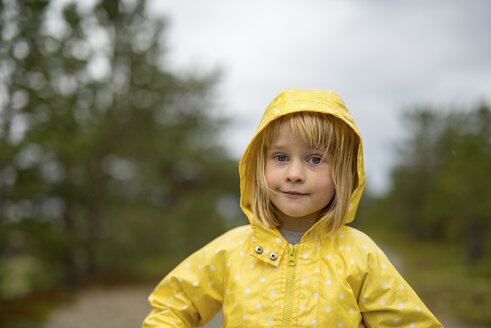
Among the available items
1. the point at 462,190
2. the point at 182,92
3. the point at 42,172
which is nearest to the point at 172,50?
the point at 182,92

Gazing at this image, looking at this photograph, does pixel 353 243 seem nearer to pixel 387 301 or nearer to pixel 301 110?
pixel 387 301

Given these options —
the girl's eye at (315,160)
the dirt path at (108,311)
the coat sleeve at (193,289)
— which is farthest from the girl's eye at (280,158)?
the dirt path at (108,311)

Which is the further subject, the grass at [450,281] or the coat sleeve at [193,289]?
the grass at [450,281]

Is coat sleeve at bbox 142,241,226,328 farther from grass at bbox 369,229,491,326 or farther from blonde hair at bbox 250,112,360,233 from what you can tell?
grass at bbox 369,229,491,326

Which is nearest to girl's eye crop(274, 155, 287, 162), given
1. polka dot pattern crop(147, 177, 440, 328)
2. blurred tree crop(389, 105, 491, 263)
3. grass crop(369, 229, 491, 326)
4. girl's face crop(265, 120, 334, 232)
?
girl's face crop(265, 120, 334, 232)

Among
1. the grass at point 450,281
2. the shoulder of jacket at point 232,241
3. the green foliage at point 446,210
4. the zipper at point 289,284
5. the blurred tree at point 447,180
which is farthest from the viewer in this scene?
the blurred tree at point 447,180

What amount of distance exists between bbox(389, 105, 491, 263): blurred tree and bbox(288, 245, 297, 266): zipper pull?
530 centimetres

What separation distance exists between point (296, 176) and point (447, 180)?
19.7ft

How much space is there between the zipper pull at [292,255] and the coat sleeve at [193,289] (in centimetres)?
30

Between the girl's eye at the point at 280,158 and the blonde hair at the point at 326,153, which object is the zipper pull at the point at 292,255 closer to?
the blonde hair at the point at 326,153

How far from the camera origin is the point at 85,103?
785 cm

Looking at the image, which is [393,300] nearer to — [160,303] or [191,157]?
[160,303]

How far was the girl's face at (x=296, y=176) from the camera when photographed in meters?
1.80

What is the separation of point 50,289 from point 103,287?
3.13 ft
